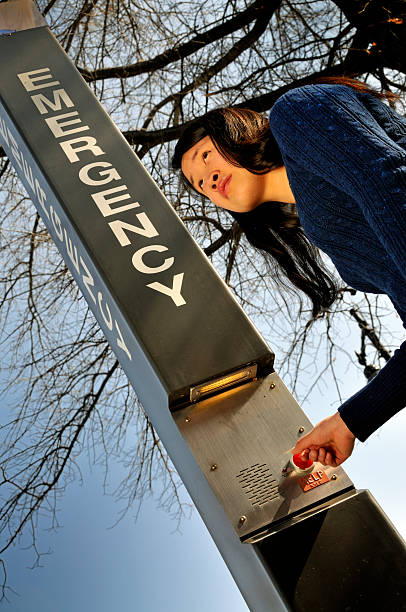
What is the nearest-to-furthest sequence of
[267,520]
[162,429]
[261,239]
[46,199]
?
[267,520] → [162,429] → [261,239] → [46,199]

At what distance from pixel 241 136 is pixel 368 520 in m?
1.03

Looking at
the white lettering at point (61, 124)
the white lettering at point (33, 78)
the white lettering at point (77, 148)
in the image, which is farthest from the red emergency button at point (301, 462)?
the white lettering at point (33, 78)

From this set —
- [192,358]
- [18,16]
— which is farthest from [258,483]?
[18,16]

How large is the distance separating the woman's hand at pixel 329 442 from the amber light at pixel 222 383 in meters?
0.23

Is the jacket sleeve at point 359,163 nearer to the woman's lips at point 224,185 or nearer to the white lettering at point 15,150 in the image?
the woman's lips at point 224,185

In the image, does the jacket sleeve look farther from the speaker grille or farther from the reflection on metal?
the reflection on metal

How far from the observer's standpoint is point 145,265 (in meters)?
1.74

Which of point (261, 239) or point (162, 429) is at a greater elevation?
point (261, 239)

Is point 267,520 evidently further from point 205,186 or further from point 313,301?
point 205,186

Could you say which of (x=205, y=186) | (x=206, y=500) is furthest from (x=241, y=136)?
(x=206, y=500)

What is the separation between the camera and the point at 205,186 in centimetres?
171

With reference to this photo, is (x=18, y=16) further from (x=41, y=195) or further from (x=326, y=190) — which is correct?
(x=326, y=190)

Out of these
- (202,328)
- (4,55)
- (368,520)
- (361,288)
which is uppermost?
(4,55)

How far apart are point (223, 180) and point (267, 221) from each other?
24cm
